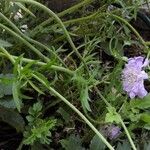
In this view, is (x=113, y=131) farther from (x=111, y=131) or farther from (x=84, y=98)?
(x=84, y=98)

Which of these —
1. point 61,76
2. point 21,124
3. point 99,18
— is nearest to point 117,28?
point 99,18

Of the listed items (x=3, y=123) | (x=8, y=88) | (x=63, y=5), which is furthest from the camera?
(x=63, y=5)

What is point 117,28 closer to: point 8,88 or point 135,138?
point 135,138

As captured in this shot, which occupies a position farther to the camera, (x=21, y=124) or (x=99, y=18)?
(x=99, y=18)

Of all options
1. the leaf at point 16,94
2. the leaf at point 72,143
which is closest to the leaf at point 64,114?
the leaf at point 72,143

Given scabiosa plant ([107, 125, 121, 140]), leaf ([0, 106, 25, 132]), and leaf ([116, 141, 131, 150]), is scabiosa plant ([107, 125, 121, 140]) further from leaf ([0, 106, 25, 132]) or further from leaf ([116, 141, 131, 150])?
leaf ([0, 106, 25, 132])

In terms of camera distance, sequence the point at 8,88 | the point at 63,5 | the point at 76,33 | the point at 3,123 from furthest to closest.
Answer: the point at 63,5, the point at 76,33, the point at 3,123, the point at 8,88

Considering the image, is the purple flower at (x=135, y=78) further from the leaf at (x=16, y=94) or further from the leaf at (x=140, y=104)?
the leaf at (x=16, y=94)
